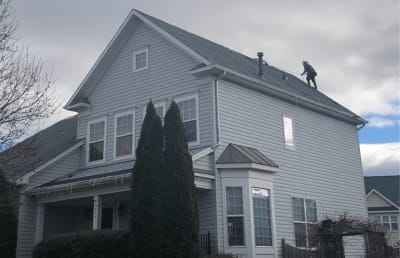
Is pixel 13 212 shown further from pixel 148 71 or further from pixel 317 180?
pixel 317 180

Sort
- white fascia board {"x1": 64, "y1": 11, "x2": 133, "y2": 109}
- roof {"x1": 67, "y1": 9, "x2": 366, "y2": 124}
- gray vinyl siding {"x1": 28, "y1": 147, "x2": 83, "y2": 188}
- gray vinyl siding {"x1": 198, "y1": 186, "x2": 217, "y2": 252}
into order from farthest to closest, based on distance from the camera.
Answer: white fascia board {"x1": 64, "y1": 11, "x2": 133, "y2": 109}, gray vinyl siding {"x1": 28, "y1": 147, "x2": 83, "y2": 188}, roof {"x1": 67, "y1": 9, "x2": 366, "y2": 124}, gray vinyl siding {"x1": 198, "y1": 186, "x2": 217, "y2": 252}

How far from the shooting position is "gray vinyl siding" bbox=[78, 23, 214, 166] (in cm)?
1636

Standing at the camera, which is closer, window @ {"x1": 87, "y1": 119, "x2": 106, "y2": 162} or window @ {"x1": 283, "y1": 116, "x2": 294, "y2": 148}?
window @ {"x1": 283, "y1": 116, "x2": 294, "y2": 148}

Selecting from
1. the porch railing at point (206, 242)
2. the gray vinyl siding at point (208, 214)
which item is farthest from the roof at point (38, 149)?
the porch railing at point (206, 242)

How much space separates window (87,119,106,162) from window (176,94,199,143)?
380 cm

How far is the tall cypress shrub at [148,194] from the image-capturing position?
12.3 m

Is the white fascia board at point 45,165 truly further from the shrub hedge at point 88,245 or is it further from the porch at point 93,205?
the shrub hedge at point 88,245

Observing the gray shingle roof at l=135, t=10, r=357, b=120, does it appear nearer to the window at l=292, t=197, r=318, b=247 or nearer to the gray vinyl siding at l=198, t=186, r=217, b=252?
the window at l=292, t=197, r=318, b=247

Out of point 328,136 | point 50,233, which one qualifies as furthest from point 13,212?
point 328,136

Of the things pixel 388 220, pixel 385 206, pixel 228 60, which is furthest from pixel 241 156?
pixel 385 206

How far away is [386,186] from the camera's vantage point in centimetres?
4225

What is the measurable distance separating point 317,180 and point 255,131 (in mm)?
3706

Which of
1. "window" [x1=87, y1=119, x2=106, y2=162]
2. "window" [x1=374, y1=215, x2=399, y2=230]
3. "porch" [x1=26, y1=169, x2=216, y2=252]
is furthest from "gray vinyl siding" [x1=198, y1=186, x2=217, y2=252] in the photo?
"window" [x1=374, y1=215, x2=399, y2=230]

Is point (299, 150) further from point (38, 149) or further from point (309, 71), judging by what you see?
point (38, 149)
